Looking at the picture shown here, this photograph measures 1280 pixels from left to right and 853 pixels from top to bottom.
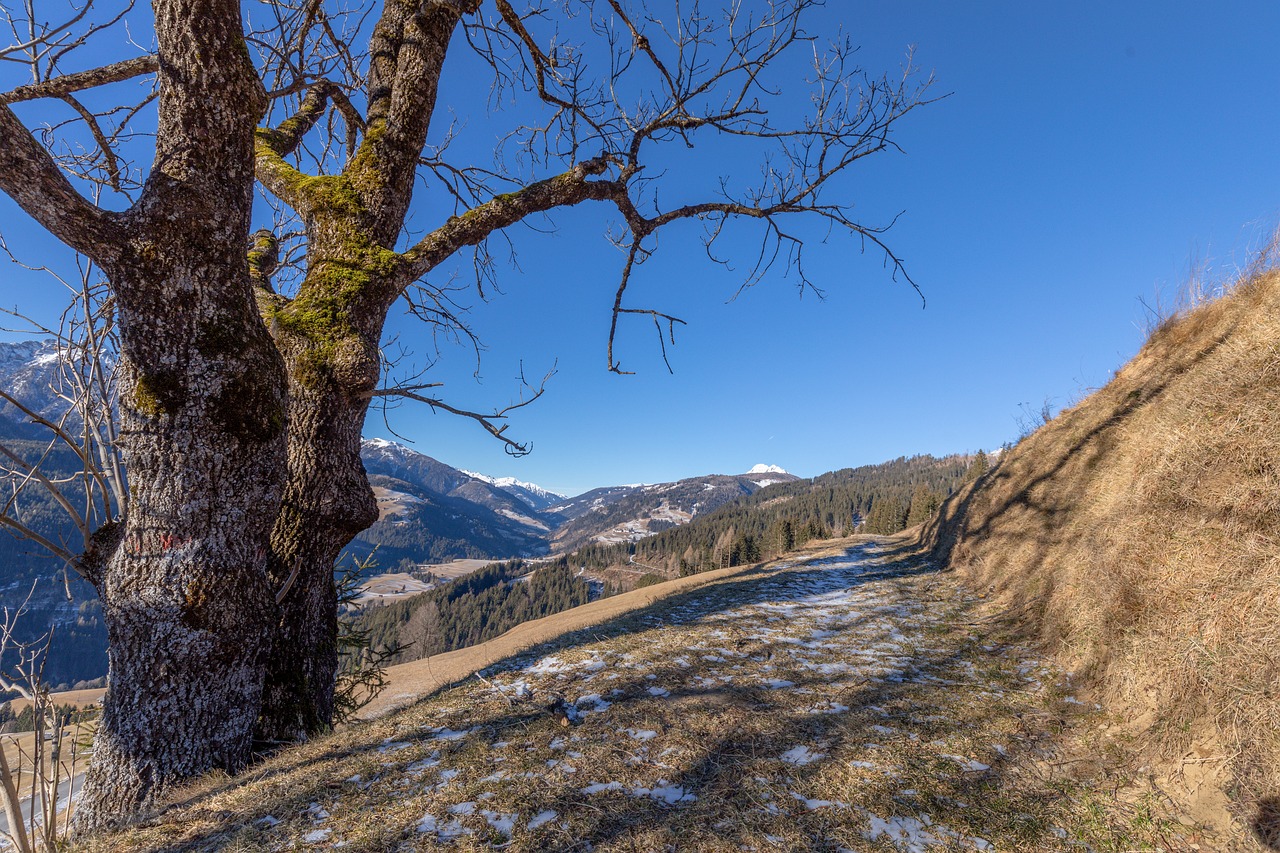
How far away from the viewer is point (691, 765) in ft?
12.5

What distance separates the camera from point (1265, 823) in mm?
3062

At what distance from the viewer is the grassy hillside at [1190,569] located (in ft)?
11.4

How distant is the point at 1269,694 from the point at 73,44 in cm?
978

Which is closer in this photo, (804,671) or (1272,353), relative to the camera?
(1272,353)

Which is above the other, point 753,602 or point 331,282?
point 331,282

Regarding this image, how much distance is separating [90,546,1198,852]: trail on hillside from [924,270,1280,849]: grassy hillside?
66 centimetres

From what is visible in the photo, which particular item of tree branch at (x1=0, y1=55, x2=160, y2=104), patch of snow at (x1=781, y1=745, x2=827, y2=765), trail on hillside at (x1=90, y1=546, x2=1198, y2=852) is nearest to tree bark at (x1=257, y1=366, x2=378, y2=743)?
trail on hillside at (x1=90, y1=546, x2=1198, y2=852)

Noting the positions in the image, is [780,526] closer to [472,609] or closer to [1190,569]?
[1190,569]

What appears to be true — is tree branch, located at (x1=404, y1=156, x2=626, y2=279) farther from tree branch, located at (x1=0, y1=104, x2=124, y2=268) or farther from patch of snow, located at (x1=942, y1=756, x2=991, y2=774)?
patch of snow, located at (x1=942, y1=756, x2=991, y2=774)

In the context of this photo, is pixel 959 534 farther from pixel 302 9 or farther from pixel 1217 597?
pixel 302 9

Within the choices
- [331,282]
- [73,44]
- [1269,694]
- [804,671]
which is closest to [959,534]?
[804,671]

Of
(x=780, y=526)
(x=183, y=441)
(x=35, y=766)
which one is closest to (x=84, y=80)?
(x=183, y=441)

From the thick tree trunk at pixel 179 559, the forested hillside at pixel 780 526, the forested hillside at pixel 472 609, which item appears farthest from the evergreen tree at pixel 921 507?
the forested hillside at pixel 472 609

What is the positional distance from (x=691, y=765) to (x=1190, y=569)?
4.36 m
